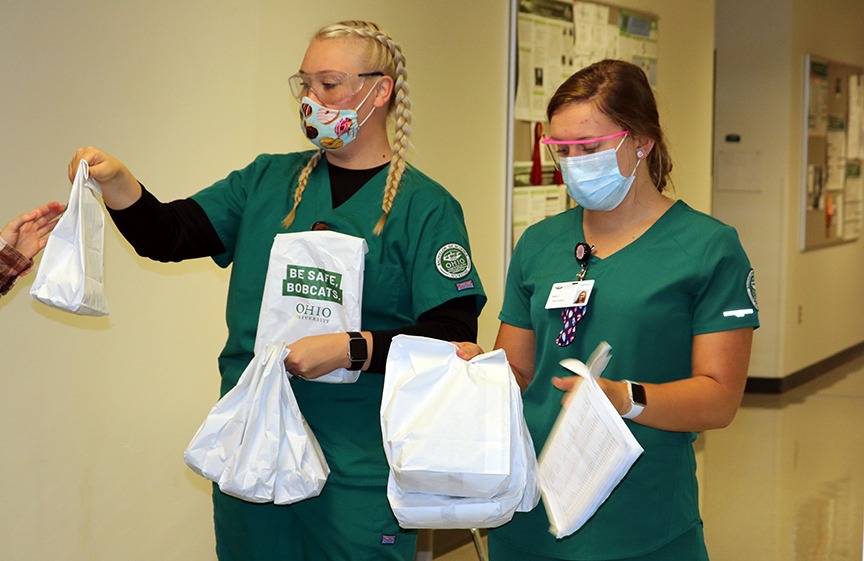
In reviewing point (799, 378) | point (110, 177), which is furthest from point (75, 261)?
point (799, 378)

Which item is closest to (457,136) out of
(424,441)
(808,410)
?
(424,441)

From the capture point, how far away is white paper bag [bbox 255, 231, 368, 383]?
188 cm

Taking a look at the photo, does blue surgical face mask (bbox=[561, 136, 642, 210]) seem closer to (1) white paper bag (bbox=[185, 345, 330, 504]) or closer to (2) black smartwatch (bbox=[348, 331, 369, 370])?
(2) black smartwatch (bbox=[348, 331, 369, 370])

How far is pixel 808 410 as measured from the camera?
22.1 feet

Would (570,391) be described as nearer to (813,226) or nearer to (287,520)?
(287,520)

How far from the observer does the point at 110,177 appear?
1836 mm

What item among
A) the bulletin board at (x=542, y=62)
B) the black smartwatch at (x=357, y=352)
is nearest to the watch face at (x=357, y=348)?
the black smartwatch at (x=357, y=352)

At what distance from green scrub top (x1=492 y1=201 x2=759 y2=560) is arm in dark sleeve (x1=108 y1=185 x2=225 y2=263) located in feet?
2.09

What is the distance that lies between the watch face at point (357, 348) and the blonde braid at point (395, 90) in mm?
207

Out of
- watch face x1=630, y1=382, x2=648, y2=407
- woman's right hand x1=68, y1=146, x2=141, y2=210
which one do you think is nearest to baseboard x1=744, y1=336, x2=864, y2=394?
watch face x1=630, y1=382, x2=648, y2=407

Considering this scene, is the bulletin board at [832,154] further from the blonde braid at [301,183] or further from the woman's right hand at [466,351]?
the woman's right hand at [466,351]

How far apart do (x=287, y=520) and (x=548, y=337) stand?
23.4 inches

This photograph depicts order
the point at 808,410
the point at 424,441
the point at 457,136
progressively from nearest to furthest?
1. the point at 424,441
2. the point at 457,136
3. the point at 808,410

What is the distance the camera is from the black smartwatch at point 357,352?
1.84 meters
